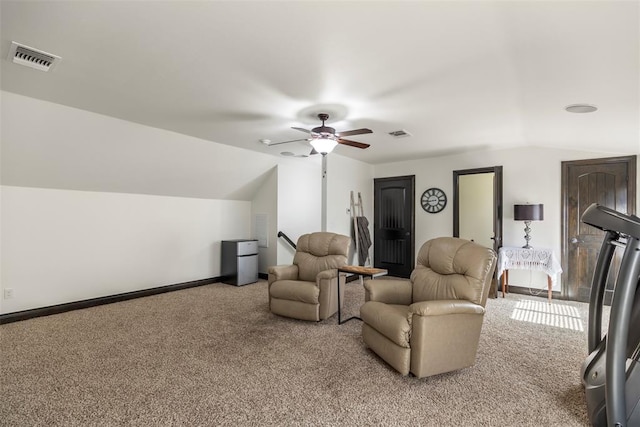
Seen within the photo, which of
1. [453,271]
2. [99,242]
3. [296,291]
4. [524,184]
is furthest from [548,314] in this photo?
[99,242]

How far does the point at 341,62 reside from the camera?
7.93ft

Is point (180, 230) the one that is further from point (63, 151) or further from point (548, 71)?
point (548, 71)

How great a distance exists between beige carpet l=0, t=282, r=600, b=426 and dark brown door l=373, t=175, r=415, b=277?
2.78m

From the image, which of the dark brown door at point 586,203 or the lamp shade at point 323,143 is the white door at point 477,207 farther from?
the lamp shade at point 323,143

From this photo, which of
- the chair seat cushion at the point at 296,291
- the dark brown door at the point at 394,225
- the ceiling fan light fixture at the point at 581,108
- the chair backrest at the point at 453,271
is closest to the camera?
the chair backrest at the point at 453,271

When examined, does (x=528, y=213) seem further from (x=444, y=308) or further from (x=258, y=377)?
(x=258, y=377)

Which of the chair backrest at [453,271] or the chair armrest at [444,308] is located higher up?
the chair backrest at [453,271]

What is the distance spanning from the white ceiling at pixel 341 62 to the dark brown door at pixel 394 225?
271 centimetres

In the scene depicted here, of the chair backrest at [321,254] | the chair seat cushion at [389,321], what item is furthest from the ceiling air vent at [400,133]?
the chair seat cushion at [389,321]

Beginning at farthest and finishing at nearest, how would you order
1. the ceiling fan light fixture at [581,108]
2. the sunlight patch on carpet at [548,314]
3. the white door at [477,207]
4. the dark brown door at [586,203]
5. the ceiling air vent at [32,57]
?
1. the white door at [477,207]
2. the dark brown door at [586,203]
3. the sunlight patch on carpet at [548,314]
4. the ceiling fan light fixture at [581,108]
5. the ceiling air vent at [32,57]

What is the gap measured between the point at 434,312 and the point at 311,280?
2088 millimetres

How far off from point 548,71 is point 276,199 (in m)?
4.36

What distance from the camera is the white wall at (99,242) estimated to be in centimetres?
384

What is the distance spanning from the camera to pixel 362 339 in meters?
3.20
